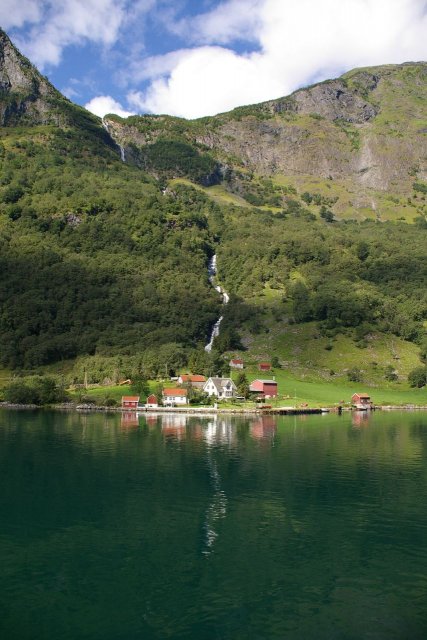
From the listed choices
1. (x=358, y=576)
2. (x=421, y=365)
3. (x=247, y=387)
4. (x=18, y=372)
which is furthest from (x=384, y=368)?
(x=358, y=576)

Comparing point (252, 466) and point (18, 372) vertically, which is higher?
point (18, 372)

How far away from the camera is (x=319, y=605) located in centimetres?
3144

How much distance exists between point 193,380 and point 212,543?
122266 millimetres

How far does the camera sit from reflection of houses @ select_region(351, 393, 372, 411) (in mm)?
153375

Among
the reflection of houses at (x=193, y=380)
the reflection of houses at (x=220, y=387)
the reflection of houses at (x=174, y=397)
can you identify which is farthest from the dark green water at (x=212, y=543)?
the reflection of houses at (x=193, y=380)

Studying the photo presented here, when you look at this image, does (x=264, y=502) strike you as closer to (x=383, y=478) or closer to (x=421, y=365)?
(x=383, y=478)

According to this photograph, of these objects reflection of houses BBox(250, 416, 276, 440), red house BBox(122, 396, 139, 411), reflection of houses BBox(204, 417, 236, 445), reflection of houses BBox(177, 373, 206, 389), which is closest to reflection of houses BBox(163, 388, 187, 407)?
reflection of houses BBox(177, 373, 206, 389)

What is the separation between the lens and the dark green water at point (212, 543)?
97.7 feet

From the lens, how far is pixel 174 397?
152 metres

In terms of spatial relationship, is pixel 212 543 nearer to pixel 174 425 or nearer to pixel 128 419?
pixel 174 425

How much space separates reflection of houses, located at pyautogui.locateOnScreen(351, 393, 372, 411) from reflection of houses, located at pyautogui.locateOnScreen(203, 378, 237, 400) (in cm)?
3350

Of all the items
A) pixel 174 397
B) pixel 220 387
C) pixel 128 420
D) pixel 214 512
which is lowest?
pixel 214 512

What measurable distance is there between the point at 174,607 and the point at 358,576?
40.0 feet

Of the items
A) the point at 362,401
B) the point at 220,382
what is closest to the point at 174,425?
the point at 220,382
